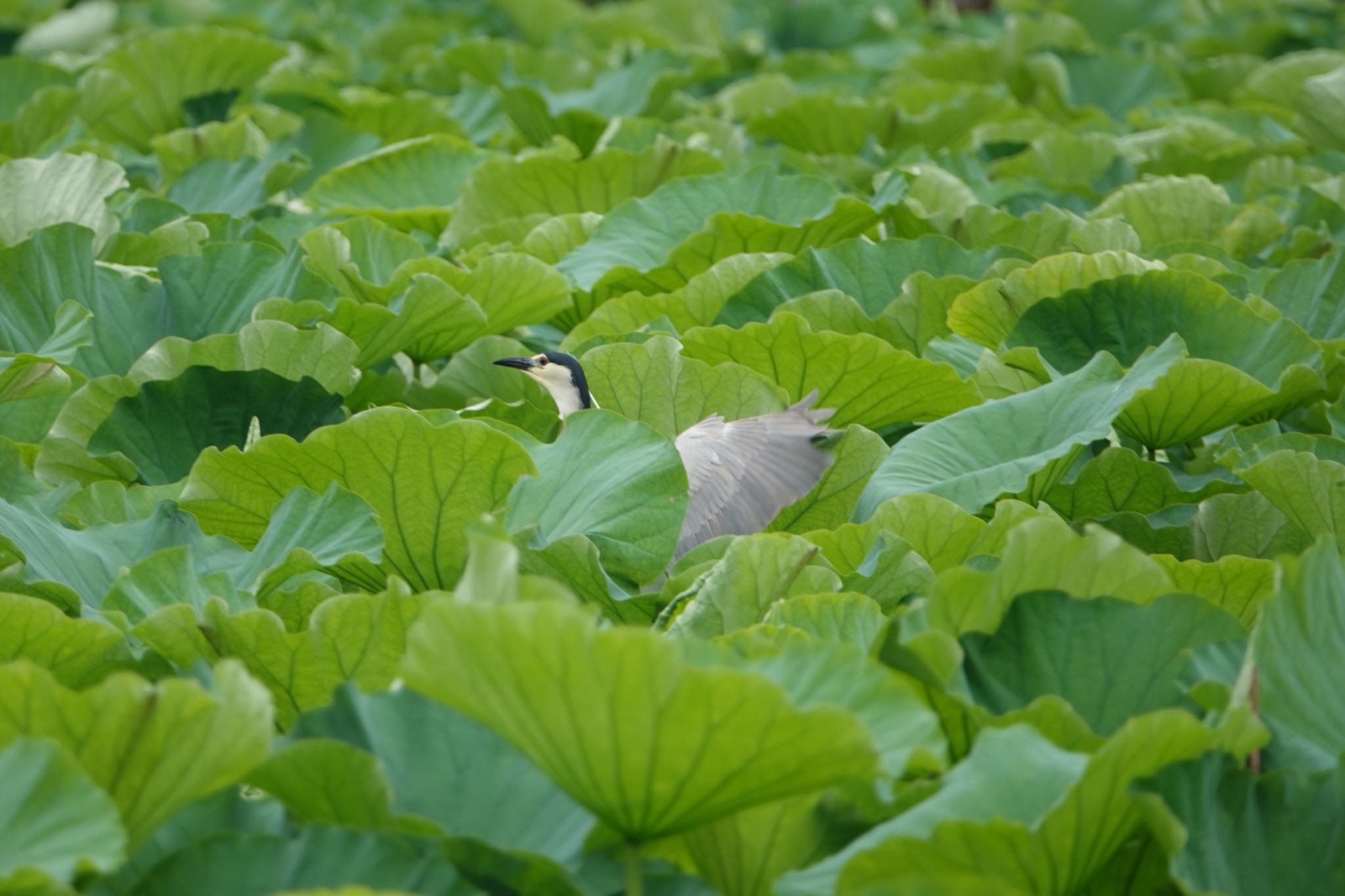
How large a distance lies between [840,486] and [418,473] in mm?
453

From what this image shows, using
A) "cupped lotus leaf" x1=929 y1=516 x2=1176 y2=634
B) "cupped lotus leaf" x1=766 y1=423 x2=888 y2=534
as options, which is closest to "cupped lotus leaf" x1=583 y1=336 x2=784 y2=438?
"cupped lotus leaf" x1=766 y1=423 x2=888 y2=534

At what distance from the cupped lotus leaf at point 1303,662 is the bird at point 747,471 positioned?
58 centimetres

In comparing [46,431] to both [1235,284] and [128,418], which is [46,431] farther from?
[1235,284]

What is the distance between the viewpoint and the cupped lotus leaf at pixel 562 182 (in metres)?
2.60

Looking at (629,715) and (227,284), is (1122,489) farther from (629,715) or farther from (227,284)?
(227,284)

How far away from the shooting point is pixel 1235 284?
204 cm

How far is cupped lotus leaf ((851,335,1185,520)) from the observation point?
1.52 meters

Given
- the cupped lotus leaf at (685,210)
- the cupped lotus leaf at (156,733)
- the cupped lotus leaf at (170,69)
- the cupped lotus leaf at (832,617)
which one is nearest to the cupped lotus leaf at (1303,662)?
the cupped lotus leaf at (832,617)

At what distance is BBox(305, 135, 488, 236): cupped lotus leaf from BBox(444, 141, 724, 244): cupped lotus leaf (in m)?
0.10

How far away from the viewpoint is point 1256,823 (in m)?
1.03

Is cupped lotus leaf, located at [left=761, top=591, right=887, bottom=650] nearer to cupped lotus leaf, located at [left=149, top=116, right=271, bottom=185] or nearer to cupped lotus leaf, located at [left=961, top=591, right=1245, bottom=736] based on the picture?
cupped lotus leaf, located at [left=961, top=591, right=1245, bottom=736]

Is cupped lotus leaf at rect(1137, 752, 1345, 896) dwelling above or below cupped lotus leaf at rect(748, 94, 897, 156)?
above

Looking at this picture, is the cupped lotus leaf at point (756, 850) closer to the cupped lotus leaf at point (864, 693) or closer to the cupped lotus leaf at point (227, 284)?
the cupped lotus leaf at point (864, 693)

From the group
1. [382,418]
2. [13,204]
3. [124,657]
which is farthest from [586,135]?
[124,657]
